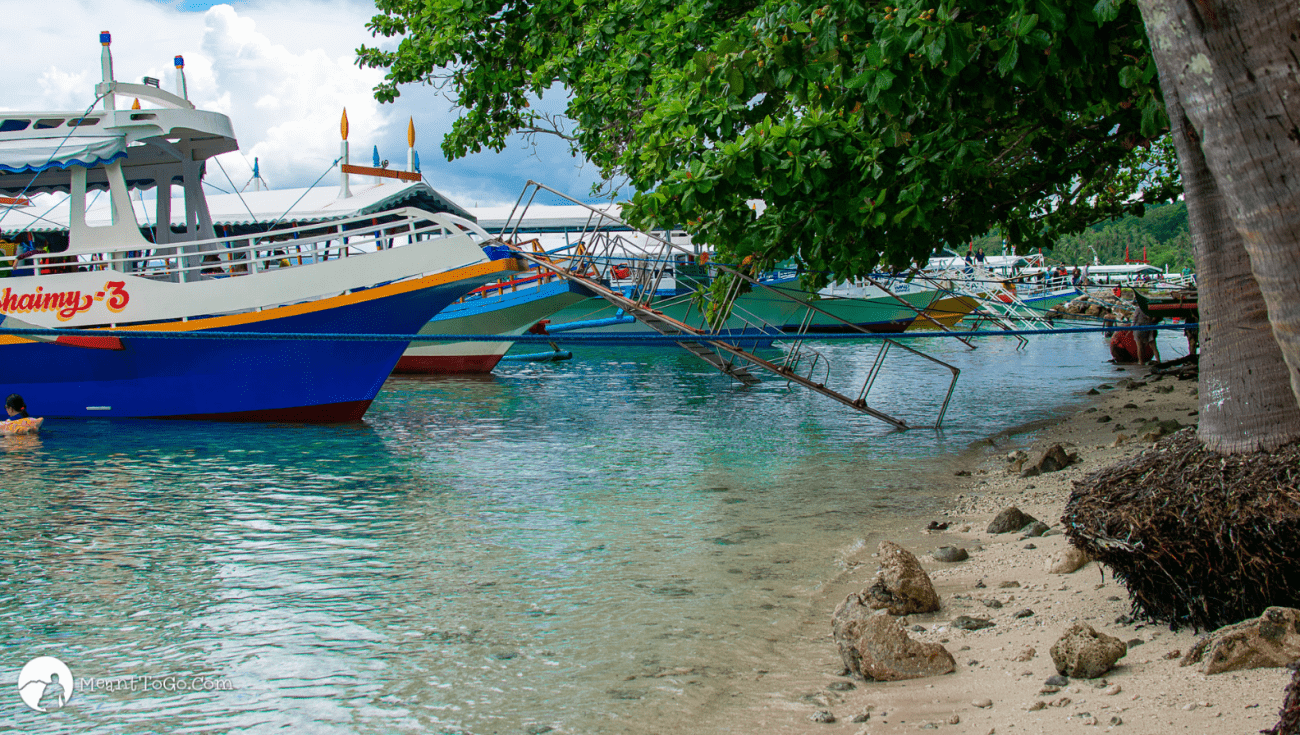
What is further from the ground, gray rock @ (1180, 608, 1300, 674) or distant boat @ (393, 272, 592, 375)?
distant boat @ (393, 272, 592, 375)

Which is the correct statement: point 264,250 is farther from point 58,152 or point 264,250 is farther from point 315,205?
point 315,205

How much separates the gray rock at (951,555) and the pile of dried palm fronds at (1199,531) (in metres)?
1.67

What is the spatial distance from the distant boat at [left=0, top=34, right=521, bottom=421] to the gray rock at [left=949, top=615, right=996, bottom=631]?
27.5 ft

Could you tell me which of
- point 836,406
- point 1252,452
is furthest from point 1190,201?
point 836,406

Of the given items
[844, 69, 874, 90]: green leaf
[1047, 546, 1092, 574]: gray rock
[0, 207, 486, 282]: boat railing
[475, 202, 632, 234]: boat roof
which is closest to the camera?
[1047, 546, 1092, 574]: gray rock

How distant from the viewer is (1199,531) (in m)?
3.43

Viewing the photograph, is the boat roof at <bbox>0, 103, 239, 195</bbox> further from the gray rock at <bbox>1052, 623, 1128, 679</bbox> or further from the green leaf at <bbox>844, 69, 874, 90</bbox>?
the gray rock at <bbox>1052, 623, 1128, 679</bbox>

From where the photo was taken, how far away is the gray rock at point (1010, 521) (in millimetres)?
6078

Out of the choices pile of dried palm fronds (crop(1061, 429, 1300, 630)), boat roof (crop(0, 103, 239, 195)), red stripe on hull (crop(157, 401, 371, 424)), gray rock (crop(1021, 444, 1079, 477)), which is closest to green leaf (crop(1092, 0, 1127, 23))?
pile of dried palm fronds (crop(1061, 429, 1300, 630))

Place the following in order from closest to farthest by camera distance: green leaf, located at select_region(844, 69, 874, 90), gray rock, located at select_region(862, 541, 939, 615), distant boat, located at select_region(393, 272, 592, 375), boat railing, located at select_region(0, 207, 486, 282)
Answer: gray rock, located at select_region(862, 541, 939, 615)
green leaf, located at select_region(844, 69, 874, 90)
boat railing, located at select_region(0, 207, 486, 282)
distant boat, located at select_region(393, 272, 592, 375)

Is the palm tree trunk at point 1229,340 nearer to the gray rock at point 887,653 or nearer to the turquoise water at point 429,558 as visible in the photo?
the gray rock at point 887,653

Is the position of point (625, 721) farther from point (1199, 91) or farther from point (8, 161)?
point (8, 161)

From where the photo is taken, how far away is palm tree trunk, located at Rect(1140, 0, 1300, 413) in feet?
7.84

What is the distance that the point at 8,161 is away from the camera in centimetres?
1158
